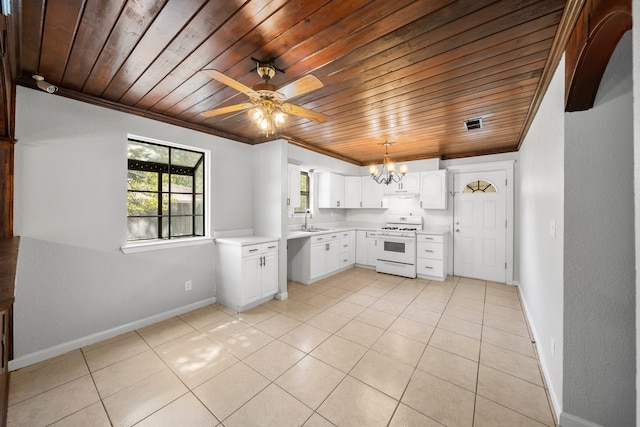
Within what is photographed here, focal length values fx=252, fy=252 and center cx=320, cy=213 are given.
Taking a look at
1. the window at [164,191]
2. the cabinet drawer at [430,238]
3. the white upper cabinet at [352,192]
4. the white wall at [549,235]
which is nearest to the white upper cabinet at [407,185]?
the white upper cabinet at [352,192]

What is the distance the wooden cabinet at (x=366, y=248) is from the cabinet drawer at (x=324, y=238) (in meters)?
0.73

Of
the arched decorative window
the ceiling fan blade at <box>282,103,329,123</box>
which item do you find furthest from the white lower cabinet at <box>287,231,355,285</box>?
the ceiling fan blade at <box>282,103,329,123</box>

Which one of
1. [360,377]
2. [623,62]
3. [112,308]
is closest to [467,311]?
[360,377]

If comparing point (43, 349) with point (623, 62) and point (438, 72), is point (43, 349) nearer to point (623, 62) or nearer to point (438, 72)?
point (438, 72)

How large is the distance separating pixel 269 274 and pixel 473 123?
3387 mm

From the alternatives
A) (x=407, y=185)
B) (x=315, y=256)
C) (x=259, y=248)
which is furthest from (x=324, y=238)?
(x=407, y=185)

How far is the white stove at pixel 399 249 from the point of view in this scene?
4840 mm

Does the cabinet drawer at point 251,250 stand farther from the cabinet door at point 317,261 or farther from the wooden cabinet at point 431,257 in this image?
the wooden cabinet at point 431,257

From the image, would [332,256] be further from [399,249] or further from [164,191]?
[164,191]

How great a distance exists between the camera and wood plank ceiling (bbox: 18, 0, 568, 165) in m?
1.41

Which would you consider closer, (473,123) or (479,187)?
(473,123)

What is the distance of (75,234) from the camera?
245 centimetres

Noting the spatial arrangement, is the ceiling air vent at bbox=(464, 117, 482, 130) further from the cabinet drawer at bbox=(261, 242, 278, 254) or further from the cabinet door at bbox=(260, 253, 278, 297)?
the cabinet door at bbox=(260, 253, 278, 297)

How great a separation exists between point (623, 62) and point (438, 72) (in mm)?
1004
